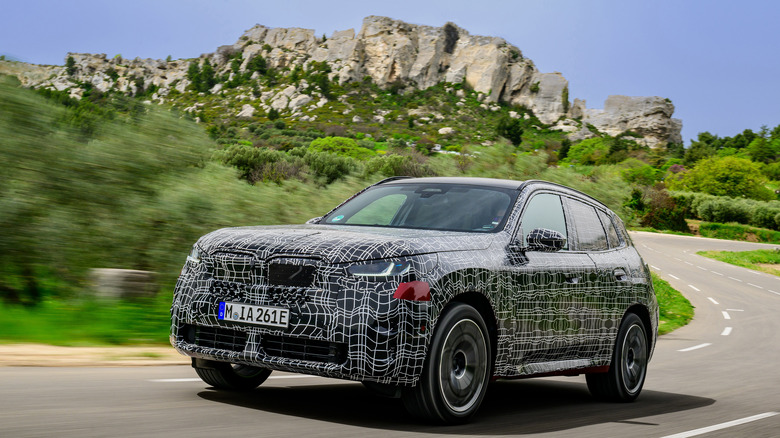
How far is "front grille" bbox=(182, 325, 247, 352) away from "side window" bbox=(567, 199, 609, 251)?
121 inches

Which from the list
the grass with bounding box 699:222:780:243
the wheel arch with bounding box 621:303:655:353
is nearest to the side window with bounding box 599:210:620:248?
the wheel arch with bounding box 621:303:655:353

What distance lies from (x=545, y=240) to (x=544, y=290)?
1.31 ft

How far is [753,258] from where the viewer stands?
195ft

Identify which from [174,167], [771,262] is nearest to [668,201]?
[771,262]

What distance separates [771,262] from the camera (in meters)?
58.5

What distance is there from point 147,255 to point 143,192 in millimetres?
902

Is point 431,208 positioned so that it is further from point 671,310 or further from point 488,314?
point 671,310

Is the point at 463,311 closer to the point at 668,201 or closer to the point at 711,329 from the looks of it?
the point at 711,329

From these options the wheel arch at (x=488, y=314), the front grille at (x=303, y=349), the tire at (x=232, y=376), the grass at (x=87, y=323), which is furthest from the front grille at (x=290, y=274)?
the grass at (x=87, y=323)

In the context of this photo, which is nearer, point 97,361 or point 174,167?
point 97,361

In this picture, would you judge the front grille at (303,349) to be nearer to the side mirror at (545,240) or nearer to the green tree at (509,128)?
the side mirror at (545,240)

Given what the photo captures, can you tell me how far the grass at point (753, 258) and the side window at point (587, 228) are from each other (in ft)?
160

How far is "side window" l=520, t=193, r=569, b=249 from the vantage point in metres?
6.50

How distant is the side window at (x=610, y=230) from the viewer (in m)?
7.89
